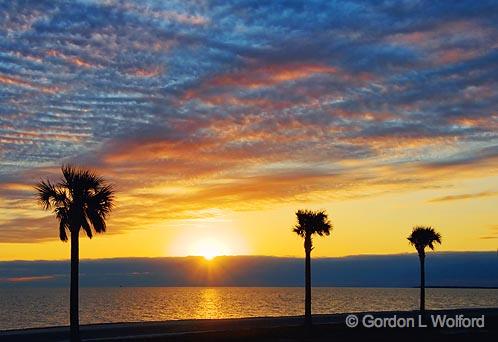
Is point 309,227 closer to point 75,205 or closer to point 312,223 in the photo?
point 312,223

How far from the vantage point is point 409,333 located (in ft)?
158

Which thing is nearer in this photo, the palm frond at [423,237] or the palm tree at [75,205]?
the palm tree at [75,205]

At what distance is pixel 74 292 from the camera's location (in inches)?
1384

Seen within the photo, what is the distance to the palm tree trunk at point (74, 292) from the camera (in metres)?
35.0

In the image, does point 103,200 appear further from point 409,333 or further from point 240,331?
point 409,333

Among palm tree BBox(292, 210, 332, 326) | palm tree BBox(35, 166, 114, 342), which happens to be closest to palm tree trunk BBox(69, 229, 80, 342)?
palm tree BBox(35, 166, 114, 342)

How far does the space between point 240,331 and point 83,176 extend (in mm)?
19184

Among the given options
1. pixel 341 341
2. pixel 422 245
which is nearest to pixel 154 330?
Answer: pixel 341 341

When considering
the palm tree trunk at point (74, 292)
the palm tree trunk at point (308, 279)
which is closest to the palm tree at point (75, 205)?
the palm tree trunk at point (74, 292)

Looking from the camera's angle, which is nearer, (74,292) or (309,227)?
(74,292)

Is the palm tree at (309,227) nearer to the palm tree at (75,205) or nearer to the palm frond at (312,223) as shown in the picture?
the palm frond at (312,223)

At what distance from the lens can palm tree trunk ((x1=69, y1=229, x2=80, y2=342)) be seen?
115 ft

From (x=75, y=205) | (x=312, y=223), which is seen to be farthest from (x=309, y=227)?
(x=75, y=205)

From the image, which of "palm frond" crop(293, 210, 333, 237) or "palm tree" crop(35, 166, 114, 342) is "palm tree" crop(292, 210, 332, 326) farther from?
"palm tree" crop(35, 166, 114, 342)
